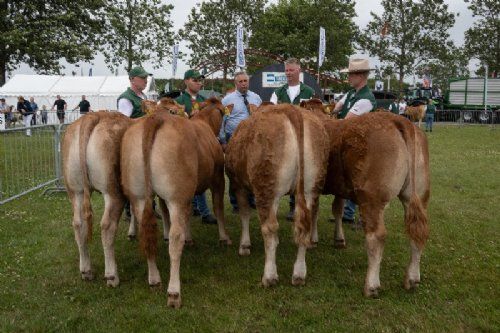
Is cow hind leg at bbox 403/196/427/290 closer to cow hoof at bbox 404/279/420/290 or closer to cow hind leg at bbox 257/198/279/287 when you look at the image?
cow hoof at bbox 404/279/420/290

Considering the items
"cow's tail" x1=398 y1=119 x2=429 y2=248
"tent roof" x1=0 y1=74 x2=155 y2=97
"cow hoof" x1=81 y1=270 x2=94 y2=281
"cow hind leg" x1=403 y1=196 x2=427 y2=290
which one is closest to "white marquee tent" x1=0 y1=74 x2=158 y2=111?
"tent roof" x1=0 y1=74 x2=155 y2=97

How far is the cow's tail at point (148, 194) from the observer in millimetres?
4246

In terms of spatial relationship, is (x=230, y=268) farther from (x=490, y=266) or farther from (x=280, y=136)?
(x=490, y=266)

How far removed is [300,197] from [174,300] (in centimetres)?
161

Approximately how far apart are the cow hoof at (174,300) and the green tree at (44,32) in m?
26.1

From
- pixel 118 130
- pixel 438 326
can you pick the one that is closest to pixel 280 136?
pixel 118 130

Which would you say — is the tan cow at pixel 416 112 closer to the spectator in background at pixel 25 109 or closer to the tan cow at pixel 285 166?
the spectator in background at pixel 25 109

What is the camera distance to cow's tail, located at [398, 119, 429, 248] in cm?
433

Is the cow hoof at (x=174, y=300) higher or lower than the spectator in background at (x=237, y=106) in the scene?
lower

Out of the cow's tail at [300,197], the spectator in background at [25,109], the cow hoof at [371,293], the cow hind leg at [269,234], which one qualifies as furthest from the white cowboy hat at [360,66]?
the spectator in background at [25,109]

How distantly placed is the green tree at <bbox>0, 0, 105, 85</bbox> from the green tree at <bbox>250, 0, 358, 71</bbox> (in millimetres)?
15362

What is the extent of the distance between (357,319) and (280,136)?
1895 millimetres

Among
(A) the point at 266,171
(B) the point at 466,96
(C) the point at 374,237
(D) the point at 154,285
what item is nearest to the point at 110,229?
(D) the point at 154,285

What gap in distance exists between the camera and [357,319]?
13.2ft
